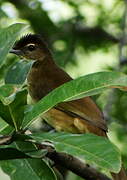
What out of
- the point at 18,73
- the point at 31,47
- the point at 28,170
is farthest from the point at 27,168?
the point at 31,47

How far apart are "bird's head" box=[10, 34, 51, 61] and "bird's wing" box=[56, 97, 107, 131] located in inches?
34.4

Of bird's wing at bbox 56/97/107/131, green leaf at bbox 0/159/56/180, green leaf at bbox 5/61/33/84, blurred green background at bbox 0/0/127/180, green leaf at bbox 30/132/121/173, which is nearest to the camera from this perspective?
green leaf at bbox 30/132/121/173

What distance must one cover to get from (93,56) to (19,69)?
5101 mm

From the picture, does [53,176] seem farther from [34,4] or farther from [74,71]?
[34,4]

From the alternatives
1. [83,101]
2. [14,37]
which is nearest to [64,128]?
[83,101]

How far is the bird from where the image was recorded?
5059 millimetres

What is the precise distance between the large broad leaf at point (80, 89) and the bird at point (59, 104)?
186 cm

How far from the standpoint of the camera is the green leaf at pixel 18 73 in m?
3.06

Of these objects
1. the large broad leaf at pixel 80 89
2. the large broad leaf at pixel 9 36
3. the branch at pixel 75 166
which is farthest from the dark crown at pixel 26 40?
the large broad leaf at pixel 80 89

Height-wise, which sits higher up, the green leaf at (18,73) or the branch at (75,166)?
the green leaf at (18,73)

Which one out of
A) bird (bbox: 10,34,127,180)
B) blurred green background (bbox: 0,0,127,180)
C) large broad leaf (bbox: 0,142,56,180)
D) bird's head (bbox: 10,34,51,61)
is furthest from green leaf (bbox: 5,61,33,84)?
blurred green background (bbox: 0,0,127,180)

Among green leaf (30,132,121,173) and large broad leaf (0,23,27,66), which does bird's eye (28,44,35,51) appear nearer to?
large broad leaf (0,23,27,66)

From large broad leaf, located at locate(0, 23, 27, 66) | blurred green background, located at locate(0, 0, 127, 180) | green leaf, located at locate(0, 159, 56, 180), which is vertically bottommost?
blurred green background, located at locate(0, 0, 127, 180)

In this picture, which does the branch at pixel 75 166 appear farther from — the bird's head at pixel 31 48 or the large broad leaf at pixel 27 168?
the bird's head at pixel 31 48
